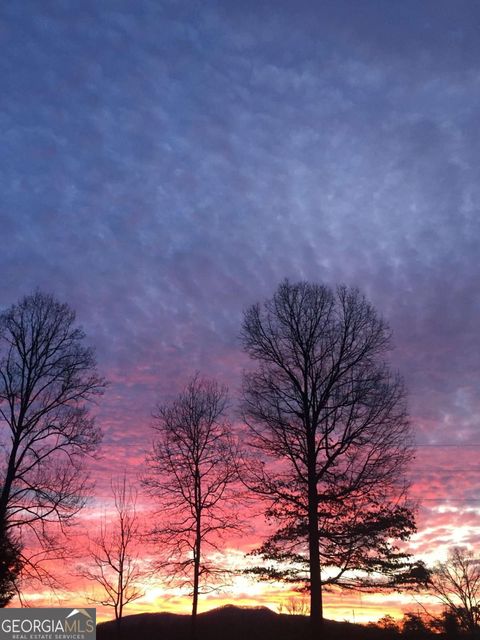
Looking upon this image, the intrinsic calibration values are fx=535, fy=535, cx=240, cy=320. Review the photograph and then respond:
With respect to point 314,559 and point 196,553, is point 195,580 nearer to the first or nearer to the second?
point 196,553

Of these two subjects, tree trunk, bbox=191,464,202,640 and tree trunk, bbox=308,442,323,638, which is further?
tree trunk, bbox=191,464,202,640

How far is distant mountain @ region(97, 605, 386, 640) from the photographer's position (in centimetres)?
2145

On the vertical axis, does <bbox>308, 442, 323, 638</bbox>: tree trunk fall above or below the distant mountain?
above

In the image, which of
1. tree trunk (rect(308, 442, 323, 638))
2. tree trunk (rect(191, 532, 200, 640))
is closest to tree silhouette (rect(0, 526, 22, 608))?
tree trunk (rect(191, 532, 200, 640))

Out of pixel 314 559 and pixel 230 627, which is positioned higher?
pixel 314 559

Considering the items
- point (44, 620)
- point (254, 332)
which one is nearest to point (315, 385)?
point (254, 332)

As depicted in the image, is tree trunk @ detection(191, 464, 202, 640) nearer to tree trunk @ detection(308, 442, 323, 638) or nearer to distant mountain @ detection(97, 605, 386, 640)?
distant mountain @ detection(97, 605, 386, 640)

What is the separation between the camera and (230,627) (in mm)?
24547

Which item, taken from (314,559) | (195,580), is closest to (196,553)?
(195,580)

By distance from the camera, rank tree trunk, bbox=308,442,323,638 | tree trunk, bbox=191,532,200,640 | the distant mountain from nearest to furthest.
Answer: tree trunk, bbox=308,442,323,638, the distant mountain, tree trunk, bbox=191,532,200,640

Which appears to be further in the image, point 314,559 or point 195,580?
point 195,580

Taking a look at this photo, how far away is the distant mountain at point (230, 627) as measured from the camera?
21.5m

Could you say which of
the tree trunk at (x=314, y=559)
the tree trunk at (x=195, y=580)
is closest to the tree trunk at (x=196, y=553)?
the tree trunk at (x=195, y=580)

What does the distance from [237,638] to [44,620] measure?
27.6 feet
